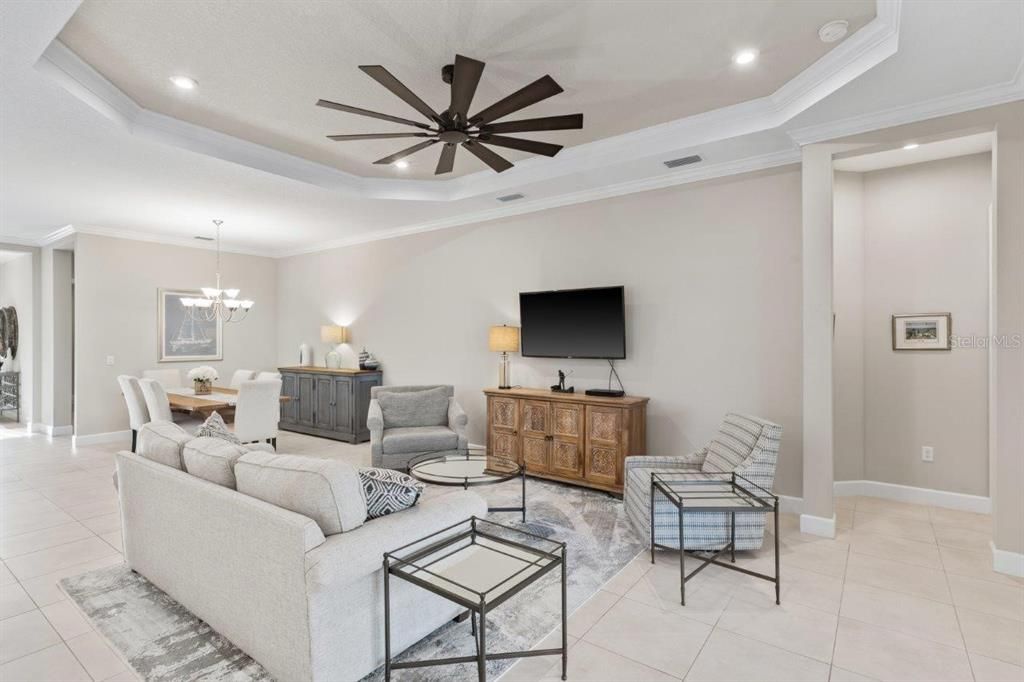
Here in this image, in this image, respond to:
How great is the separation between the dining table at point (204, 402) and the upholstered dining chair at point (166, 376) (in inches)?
25.2

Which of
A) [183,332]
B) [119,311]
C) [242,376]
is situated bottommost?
[242,376]

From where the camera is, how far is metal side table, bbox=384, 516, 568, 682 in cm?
181

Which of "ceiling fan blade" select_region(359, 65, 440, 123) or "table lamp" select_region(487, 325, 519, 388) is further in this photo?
"table lamp" select_region(487, 325, 519, 388)

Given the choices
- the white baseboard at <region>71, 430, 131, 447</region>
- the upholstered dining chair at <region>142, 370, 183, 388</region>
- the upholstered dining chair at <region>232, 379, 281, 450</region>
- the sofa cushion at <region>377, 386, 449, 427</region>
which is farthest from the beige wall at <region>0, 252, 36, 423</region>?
the sofa cushion at <region>377, 386, 449, 427</region>

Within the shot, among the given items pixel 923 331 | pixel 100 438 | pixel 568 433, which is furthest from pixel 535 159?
pixel 100 438

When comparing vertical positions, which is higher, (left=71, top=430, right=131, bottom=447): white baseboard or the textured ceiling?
the textured ceiling

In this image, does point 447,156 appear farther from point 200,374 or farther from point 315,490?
point 200,374

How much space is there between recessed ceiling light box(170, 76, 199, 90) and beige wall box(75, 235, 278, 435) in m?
4.79

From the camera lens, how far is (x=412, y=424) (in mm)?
5336

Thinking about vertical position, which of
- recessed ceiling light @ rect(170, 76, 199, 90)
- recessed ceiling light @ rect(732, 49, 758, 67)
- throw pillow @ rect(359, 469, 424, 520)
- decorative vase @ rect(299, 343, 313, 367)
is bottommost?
throw pillow @ rect(359, 469, 424, 520)

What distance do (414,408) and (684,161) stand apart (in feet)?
11.4

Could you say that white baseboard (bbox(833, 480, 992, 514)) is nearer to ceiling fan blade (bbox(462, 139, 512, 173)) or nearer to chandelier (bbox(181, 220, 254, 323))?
ceiling fan blade (bbox(462, 139, 512, 173))

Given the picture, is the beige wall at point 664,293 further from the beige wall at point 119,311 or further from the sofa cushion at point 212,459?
the beige wall at point 119,311

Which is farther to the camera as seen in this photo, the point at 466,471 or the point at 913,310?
the point at 913,310
